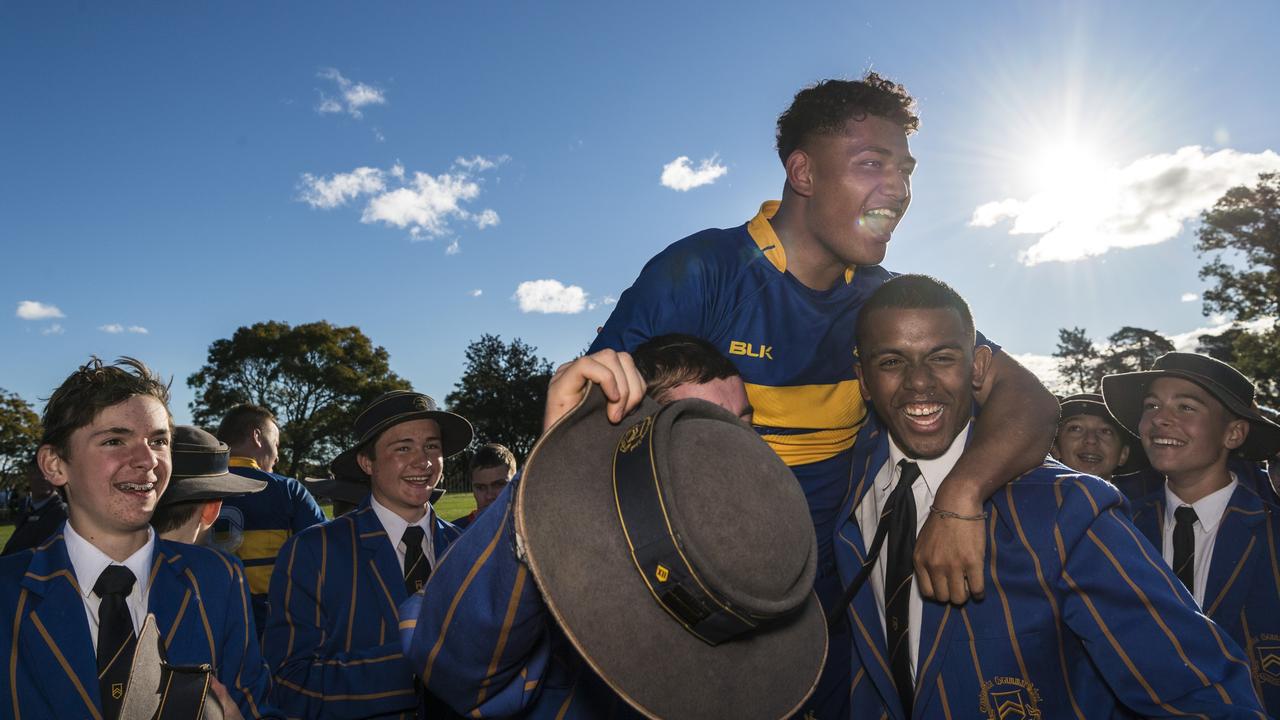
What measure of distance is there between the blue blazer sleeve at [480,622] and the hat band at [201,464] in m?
3.35

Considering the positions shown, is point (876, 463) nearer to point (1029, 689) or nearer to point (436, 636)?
point (1029, 689)

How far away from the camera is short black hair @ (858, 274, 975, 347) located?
272 centimetres

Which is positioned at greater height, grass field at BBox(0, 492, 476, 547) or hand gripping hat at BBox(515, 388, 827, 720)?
hand gripping hat at BBox(515, 388, 827, 720)

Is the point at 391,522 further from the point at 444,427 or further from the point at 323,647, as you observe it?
the point at 444,427

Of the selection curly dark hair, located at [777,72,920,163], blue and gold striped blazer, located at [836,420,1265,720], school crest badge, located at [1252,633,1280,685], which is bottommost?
school crest badge, located at [1252,633,1280,685]

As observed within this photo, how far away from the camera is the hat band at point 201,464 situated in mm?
4230

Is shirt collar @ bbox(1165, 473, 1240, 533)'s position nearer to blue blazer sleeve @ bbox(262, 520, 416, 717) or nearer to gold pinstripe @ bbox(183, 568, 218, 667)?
blue blazer sleeve @ bbox(262, 520, 416, 717)

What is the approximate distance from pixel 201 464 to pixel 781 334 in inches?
141

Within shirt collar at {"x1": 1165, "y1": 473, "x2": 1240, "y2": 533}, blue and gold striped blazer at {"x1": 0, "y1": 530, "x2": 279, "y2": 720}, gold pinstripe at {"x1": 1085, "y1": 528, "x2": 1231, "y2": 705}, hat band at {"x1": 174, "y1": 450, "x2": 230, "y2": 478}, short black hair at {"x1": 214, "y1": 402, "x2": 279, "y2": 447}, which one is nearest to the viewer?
gold pinstripe at {"x1": 1085, "y1": 528, "x2": 1231, "y2": 705}

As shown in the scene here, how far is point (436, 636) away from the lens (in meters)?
1.51

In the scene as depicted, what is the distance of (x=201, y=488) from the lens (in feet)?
13.5

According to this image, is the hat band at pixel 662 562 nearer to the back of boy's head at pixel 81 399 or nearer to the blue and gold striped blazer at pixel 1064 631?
the blue and gold striped blazer at pixel 1064 631

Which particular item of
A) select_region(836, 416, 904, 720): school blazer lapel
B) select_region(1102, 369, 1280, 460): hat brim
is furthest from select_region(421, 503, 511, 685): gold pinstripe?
select_region(1102, 369, 1280, 460): hat brim

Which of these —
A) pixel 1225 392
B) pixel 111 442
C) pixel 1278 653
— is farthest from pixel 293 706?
pixel 1225 392
